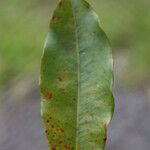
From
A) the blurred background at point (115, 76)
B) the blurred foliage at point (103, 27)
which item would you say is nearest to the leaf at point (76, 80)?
the blurred background at point (115, 76)

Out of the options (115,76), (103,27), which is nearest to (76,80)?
(115,76)

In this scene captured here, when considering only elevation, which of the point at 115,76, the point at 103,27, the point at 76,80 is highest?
the point at 76,80

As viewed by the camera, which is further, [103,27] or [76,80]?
[103,27]

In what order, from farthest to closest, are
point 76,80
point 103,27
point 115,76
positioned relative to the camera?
1. point 103,27
2. point 115,76
3. point 76,80

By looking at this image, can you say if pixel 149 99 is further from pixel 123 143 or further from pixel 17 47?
pixel 17 47

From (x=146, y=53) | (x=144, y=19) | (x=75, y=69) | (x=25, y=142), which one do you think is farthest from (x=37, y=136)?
(x=75, y=69)

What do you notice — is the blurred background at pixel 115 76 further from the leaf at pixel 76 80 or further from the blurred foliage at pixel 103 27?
the leaf at pixel 76 80

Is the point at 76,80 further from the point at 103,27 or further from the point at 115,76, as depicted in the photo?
the point at 103,27

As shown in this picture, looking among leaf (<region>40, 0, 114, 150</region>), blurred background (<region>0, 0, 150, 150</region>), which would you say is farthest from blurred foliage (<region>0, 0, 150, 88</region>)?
leaf (<region>40, 0, 114, 150</region>)
